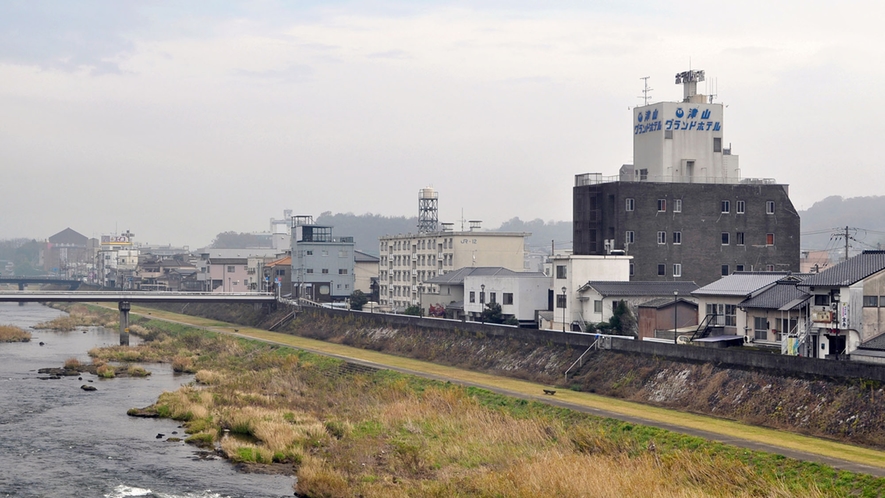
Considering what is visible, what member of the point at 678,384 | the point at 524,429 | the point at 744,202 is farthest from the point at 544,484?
the point at 744,202

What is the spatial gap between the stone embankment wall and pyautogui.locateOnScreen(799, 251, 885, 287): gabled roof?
4.38 metres

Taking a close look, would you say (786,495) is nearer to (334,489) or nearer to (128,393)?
(334,489)

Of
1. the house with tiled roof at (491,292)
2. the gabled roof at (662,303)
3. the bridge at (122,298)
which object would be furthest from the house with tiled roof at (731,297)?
the bridge at (122,298)

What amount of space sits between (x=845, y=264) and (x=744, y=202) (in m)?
33.3

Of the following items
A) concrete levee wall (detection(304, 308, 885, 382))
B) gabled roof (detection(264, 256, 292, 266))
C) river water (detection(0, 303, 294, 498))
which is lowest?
river water (detection(0, 303, 294, 498))

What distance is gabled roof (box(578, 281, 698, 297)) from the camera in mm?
58531

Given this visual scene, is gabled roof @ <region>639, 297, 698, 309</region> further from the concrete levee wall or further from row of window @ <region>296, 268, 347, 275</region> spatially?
row of window @ <region>296, 268, 347, 275</region>

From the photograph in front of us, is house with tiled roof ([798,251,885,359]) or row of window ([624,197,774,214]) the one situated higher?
row of window ([624,197,774,214])

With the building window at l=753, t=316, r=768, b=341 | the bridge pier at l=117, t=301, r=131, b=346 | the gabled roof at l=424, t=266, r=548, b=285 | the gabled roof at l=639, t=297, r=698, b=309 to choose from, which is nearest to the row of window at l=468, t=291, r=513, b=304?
the gabled roof at l=424, t=266, r=548, b=285

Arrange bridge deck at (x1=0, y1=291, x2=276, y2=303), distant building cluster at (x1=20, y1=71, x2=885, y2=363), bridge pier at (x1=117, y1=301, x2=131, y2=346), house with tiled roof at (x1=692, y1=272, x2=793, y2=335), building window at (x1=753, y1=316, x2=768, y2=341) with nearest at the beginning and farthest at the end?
distant building cluster at (x1=20, y1=71, x2=885, y2=363) → building window at (x1=753, y1=316, x2=768, y2=341) → house with tiled roof at (x1=692, y1=272, x2=793, y2=335) → bridge pier at (x1=117, y1=301, x2=131, y2=346) → bridge deck at (x1=0, y1=291, x2=276, y2=303)

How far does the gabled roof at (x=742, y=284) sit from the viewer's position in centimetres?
4851

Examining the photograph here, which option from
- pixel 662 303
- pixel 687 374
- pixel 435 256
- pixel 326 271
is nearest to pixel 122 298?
pixel 326 271

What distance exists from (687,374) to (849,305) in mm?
7438

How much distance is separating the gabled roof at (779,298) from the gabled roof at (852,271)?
240 centimetres
